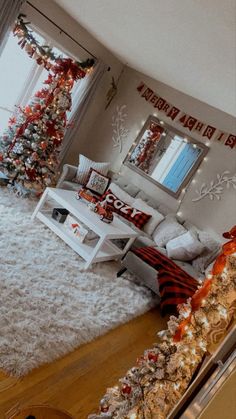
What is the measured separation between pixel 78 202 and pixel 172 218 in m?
1.56

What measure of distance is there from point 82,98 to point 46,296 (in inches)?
140

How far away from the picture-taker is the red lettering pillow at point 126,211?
4859 mm

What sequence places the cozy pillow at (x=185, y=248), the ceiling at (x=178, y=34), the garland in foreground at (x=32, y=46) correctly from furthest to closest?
1. the cozy pillow at (x=185, y=248)
2. the garland in foreground at (x=32, y=46)
3. the ceiling at (x=178, y=34)

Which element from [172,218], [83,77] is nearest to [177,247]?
[172,218]

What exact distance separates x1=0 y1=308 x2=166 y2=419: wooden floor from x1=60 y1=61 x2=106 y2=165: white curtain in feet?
11.1

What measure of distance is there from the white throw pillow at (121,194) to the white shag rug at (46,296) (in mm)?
1324

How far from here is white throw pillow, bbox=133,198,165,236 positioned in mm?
4852

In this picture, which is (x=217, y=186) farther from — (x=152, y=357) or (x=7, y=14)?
(x=152, y=357)

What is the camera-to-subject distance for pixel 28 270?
3.02 meters

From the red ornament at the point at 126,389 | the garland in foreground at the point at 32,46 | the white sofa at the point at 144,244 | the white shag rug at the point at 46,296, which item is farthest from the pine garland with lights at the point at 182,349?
the garland in foreground at the point at 32,46

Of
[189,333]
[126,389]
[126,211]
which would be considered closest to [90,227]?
[126,211]

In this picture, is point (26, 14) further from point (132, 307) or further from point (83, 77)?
point (132, 307)

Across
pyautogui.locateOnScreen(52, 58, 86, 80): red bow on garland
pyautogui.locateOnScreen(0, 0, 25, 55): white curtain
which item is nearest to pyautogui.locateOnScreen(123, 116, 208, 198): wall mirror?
pyautogui.locateOnScreen(52, 58, 86, 80): red bow on garland

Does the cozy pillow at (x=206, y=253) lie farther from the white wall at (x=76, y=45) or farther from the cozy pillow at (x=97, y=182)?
the white wall at (x=76, y=45)
